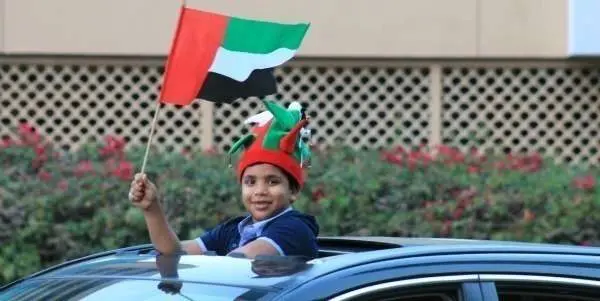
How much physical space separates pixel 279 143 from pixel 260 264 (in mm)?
900

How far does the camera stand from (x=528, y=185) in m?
9.38

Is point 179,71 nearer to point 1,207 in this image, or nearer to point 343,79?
point 1,207

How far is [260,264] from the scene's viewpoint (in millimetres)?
4004

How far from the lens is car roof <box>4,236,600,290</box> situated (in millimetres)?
3832

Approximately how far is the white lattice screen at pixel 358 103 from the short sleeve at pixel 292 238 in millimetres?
7042

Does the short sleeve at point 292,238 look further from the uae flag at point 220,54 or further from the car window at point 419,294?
the car window at point 419,294

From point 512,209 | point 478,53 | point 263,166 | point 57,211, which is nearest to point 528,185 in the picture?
point 512,209

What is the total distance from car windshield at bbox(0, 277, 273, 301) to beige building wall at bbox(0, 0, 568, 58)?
23.4 ft

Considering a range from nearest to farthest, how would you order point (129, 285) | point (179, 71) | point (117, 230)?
1. point (129, 285)
2. point (179, 71)
3. point (117, 230)

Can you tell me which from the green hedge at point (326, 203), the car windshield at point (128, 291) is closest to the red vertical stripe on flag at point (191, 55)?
the car windshield at point (128, 291)

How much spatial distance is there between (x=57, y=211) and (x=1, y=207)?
36cm

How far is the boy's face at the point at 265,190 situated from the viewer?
4.83 meters

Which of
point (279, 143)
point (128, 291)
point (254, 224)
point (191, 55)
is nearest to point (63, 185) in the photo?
point (254, 224)

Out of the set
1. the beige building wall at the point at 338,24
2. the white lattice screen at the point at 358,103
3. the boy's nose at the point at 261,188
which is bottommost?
the boy's nose at the point at 261,188
